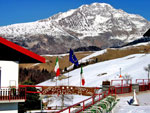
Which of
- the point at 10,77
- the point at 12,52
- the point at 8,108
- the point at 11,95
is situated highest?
the point at 12,52

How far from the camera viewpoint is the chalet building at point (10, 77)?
16.0 m

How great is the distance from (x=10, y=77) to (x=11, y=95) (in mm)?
918

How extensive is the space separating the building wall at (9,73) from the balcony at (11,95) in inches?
11.8

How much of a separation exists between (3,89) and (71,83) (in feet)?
286

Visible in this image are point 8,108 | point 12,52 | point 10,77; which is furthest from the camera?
point 12,52

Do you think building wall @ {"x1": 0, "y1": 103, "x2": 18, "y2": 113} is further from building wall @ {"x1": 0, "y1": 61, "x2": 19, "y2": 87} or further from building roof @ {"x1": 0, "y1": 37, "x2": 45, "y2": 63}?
building roof @ {"x1": 0, "y1": 37, "x2": 45, "y2": 63}

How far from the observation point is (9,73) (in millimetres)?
16297

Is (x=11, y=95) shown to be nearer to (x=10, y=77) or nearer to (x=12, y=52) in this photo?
(x=10, y=77)

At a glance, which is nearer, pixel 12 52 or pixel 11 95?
pixel 11 95

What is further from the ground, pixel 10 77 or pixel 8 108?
pixel 10 77

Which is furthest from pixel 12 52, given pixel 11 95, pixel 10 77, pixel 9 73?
pixel 11 95

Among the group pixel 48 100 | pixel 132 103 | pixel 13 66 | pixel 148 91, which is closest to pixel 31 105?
pixel 48 100

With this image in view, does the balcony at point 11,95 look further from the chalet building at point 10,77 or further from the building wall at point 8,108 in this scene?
the building wall at point 8,108

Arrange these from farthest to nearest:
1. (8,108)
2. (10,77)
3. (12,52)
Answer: (12,52)
(10,77)
(8,108)
